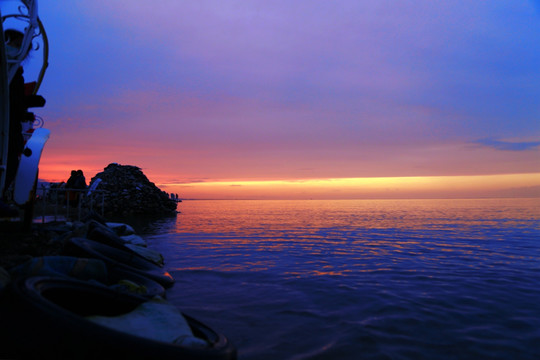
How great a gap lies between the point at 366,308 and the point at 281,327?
1.69m

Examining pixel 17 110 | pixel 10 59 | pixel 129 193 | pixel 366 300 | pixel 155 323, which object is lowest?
pixel 366 300

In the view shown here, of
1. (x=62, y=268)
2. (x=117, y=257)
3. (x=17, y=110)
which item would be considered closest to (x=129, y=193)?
(x=117, y=257)

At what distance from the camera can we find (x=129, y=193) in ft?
96.0

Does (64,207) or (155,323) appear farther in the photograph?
(64,207)

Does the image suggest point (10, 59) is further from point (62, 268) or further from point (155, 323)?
point (155, 323)

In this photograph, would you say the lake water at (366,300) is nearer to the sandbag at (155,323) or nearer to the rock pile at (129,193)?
the sandbag at (155,323)

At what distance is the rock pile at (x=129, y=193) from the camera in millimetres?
28516

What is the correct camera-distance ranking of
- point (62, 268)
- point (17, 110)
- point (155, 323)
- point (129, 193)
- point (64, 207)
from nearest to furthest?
point (155, 323), point (62, 268), point (17, 110), point (64, 207), point (129, 193)

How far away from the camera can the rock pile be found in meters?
28.5

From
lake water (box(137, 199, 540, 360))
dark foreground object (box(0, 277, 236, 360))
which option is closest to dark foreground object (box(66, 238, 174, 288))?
lake water (box(137, 199, 540, 360))

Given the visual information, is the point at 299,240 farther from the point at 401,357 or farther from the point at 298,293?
the point at 401,357

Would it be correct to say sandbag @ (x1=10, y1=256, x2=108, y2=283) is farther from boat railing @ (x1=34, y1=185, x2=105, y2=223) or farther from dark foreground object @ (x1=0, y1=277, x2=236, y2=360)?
boat railing @ (x1=34, y1=185, x2=105, y2=223)

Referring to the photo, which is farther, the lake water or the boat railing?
the boat railing

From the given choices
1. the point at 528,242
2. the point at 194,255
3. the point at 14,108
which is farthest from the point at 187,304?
the point at 528,242
